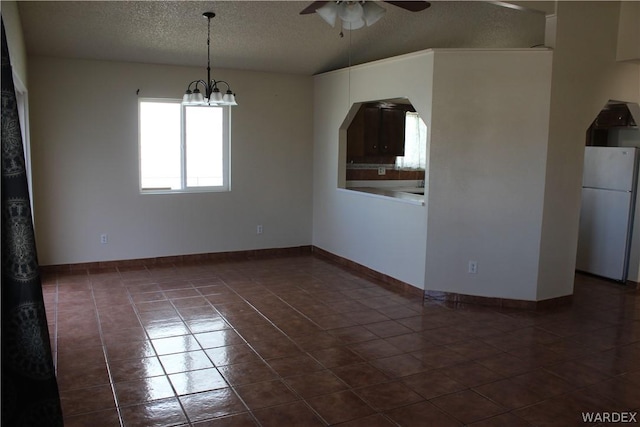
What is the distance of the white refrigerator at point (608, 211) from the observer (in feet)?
18.3

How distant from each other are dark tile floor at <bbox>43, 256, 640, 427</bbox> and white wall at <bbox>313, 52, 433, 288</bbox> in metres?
0.46

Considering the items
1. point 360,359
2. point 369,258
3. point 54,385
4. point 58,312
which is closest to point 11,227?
point 54,385

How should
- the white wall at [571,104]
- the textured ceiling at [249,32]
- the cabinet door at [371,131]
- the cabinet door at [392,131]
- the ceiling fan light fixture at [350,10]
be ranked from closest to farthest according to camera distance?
1. the ceiling fan light fixture at [350,10]
2. the white wall at [571,104]
3. the textured ceiling at [249,32]
4. the cabinet door at [371,131]
5. the cabinet door at [392,131]

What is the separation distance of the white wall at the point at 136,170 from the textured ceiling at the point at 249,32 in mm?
290

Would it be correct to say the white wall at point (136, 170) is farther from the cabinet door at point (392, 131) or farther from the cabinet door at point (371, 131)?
the cabinet door at point (392, 131)

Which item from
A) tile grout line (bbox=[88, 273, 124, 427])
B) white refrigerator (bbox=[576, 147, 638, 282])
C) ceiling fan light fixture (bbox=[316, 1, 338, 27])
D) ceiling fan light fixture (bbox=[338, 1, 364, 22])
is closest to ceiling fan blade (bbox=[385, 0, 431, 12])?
ceiling fan light fixture (bbox=[338, 1, 364, 22])

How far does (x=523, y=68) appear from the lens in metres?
4.54

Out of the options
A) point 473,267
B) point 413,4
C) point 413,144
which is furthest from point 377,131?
point 413,4

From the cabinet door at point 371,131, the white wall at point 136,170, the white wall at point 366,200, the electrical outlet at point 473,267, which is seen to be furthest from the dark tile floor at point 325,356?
the cabinet door at point 371,131

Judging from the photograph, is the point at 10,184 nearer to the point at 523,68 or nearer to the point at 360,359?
the point at 360,359

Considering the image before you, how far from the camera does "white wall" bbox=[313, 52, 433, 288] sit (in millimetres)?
5086

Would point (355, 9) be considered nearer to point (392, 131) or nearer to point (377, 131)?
point (377, 131)

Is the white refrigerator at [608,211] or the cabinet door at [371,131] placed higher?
the cabinet door at [371,131]

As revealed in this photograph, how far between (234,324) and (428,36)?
12.0 ft
